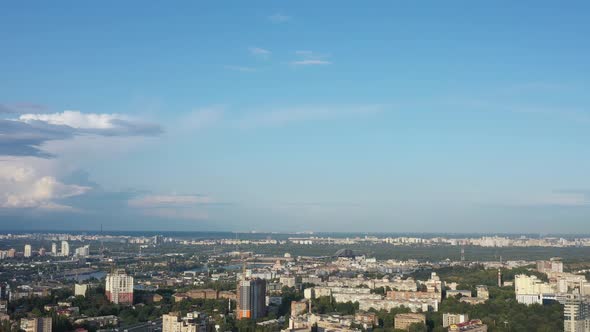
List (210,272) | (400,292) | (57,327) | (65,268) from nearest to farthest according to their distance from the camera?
(57,327) → (400,292) → (210,272) → (65,268)

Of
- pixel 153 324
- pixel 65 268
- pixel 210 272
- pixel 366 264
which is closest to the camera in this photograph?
pixel 153 324

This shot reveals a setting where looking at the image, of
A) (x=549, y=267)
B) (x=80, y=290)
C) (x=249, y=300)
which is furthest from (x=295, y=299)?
(x=549, y=267)

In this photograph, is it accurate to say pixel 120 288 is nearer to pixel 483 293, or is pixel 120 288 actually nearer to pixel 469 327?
A: pixel 469 327

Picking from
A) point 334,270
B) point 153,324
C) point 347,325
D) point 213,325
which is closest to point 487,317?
point 347,325

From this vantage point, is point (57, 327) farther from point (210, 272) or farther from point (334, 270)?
point (334, 270)

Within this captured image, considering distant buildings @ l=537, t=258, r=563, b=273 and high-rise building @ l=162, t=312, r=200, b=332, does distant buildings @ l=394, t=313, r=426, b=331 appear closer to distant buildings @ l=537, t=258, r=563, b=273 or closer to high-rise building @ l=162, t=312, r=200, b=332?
high-rise building @ l=162, t=312, r=200, b=332

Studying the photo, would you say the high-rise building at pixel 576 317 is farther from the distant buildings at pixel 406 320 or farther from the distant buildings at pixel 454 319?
the distant buildings at pixel 406 320

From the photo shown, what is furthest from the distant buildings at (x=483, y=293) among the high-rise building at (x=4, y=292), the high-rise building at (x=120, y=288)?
the high-rise building at (x=4, y=292)
